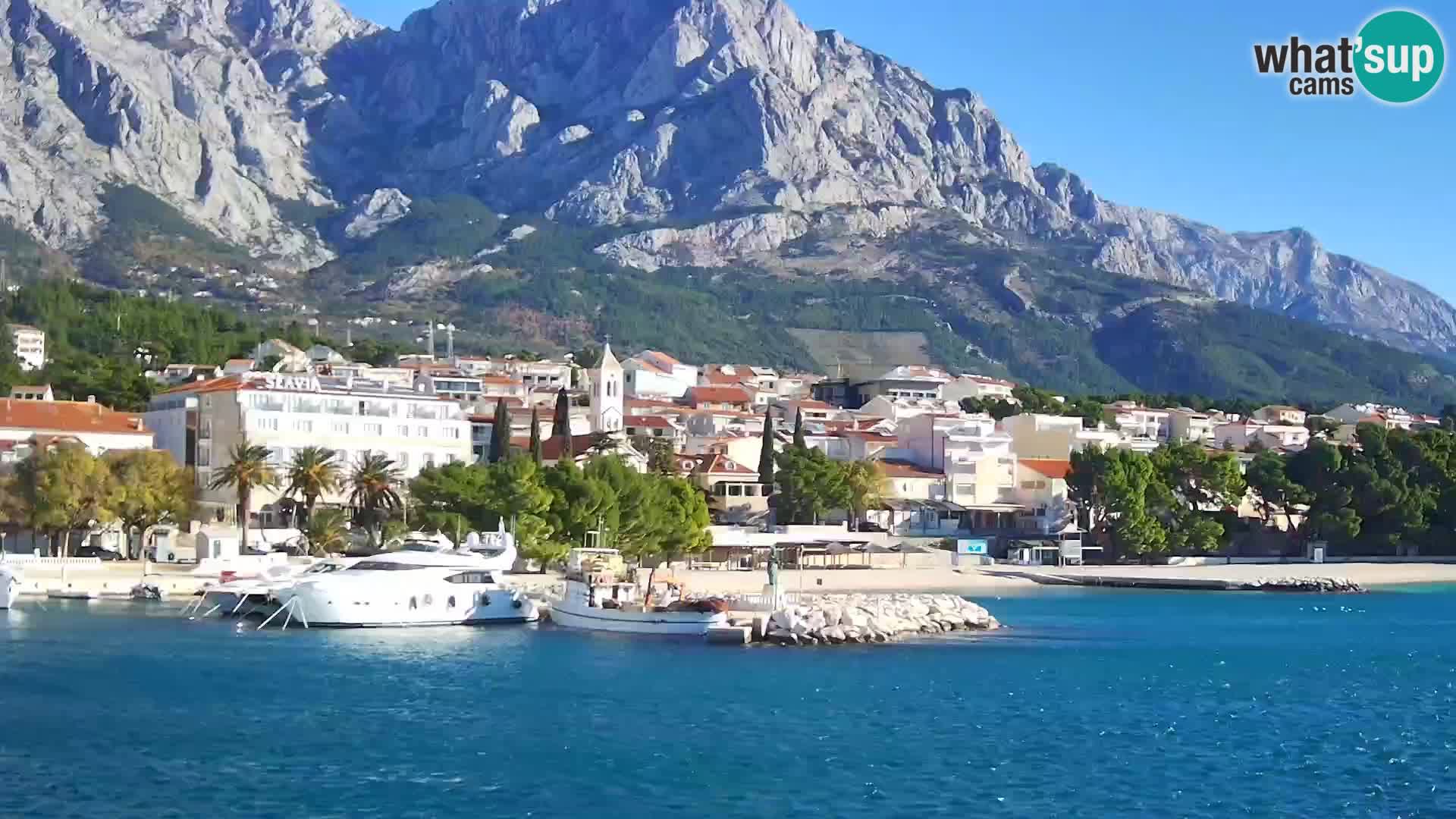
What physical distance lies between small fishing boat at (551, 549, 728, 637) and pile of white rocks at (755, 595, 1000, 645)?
191 centimetres

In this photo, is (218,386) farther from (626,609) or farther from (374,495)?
(626,609)

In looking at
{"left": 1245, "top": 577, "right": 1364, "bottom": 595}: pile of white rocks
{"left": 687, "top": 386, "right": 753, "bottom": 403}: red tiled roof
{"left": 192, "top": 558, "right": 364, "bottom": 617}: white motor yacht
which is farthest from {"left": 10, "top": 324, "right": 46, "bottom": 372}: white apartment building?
{"left": 1245, "top": 577, "right": 1364, "bottom": 595}: pile of white rocks

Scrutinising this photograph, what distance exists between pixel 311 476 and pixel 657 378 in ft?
293

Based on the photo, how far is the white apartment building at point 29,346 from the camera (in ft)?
437

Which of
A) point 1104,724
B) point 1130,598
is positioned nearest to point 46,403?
point 1130,598

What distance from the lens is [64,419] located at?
283 feet

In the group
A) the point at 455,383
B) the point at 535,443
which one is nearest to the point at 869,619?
the point at 535,443

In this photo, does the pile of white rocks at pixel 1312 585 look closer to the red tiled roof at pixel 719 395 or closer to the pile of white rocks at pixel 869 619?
the pile of white rocks at pixel 869 619

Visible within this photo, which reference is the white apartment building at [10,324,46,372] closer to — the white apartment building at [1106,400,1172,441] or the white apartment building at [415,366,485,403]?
the white apartment building at [415,366,485,403]

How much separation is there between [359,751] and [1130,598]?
50.3 metres

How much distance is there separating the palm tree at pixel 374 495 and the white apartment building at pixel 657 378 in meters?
74.9

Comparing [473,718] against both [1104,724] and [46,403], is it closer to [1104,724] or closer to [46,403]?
[1104,724]

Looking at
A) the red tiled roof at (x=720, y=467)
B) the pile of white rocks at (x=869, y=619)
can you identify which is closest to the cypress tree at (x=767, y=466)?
the red tiled roof at (x=720, y=467)

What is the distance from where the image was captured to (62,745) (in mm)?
34969
